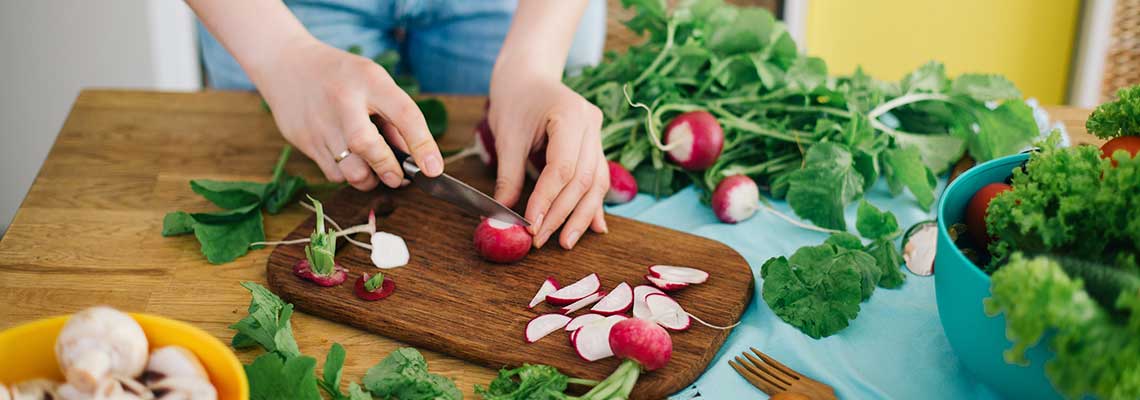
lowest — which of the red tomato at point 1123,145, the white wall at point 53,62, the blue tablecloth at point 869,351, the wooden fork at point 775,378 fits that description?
the white wall at point 53,62

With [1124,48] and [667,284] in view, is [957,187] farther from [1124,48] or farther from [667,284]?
[1124,48]

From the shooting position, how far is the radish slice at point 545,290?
1.11 m

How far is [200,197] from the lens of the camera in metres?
1.41

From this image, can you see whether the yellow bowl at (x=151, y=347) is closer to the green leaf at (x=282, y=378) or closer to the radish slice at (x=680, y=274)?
the green leaf at (x=282, y=378)

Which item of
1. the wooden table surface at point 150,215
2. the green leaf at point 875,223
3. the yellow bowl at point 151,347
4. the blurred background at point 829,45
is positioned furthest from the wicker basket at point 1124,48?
the yellow bowl at point 151,347

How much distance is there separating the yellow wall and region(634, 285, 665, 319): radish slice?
2.04m

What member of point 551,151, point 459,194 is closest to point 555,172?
point 551,151

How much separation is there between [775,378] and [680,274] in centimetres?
20

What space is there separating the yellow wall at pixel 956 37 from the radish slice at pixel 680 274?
198 centimetres

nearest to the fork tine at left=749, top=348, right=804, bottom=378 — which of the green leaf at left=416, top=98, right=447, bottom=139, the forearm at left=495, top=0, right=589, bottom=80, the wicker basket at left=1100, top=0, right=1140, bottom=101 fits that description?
the forearm at left=495, top=0, right=589, bottom=80

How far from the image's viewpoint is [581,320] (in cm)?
106

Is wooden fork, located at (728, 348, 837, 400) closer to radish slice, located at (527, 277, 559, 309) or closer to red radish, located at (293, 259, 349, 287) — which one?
radish slice, located at (527, 277, 559, 309)

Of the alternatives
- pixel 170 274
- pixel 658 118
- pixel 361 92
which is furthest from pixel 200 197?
pixel 658 118

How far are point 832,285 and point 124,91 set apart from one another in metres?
Result: 1.37
